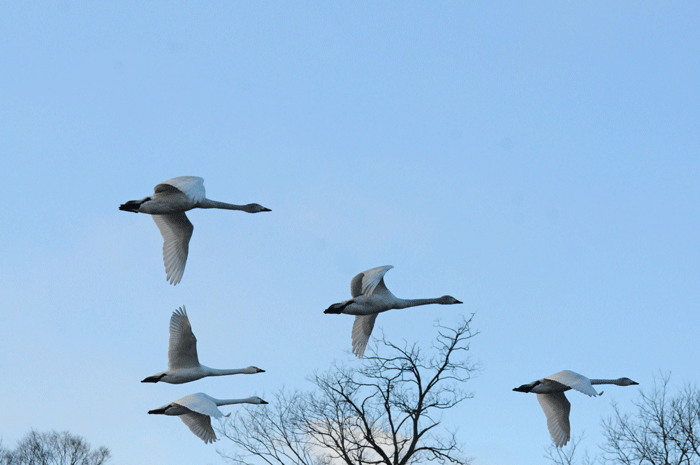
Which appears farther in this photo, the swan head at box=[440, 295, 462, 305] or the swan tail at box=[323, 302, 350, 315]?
the swan head at box=[440, 295, 462, 305]

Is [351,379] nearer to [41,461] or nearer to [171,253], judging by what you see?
[171,253]

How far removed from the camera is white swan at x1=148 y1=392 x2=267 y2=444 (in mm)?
15922

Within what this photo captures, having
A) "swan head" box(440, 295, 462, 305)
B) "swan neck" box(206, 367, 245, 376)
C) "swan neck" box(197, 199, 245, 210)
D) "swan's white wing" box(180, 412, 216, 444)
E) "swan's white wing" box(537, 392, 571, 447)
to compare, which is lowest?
"swan's white wing" box(180, 412, 216, 444)

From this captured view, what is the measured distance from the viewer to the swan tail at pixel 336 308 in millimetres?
17109

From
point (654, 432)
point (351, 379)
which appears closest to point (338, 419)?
point (351, 379)

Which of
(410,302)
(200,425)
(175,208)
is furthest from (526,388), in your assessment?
(175,208)

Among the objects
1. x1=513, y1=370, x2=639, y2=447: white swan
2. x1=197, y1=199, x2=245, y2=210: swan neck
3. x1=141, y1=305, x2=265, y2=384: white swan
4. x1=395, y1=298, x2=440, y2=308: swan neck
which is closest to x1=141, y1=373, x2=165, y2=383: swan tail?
x1=141, y1=305, x2=265, y2=384: white swan

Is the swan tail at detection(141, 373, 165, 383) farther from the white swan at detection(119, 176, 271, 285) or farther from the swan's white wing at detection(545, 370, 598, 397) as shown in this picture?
the swan's white wing at detection(545, 370, 598, 397)

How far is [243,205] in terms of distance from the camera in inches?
758

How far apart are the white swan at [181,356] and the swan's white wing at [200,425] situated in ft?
3.34

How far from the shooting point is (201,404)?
1612cm

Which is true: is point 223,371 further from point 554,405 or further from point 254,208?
point 554,405

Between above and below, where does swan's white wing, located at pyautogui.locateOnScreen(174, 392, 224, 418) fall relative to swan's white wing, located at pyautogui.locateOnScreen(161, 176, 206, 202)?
below

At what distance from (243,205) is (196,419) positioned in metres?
4.55
